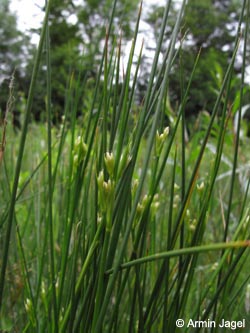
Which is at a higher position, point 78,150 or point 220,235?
point 78,150

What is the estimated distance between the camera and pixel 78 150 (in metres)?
0.50

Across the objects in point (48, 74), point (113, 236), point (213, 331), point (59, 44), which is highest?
point (59, 44)

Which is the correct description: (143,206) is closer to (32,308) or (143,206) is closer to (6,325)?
(32,308)

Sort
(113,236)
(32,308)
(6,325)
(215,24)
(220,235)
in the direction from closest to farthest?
(113,236) < (32,308) < (6,325) < (220,235) < (215,24)

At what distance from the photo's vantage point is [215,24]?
25.1 feet

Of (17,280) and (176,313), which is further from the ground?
(176,313)

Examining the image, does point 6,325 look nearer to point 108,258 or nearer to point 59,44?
point 108,258

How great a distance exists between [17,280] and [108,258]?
0.62 meters

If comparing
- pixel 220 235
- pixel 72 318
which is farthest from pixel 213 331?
pixel 220 235

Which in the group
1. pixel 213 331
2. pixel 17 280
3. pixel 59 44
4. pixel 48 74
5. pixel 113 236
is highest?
pixel 59 44

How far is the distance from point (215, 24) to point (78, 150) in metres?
7.66

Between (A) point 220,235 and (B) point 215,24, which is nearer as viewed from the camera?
(A) point 220,235

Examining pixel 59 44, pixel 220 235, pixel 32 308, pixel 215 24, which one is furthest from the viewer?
pixel 59 44

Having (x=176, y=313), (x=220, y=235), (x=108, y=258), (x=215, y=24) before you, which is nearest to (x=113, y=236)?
(x=108, y=258)
